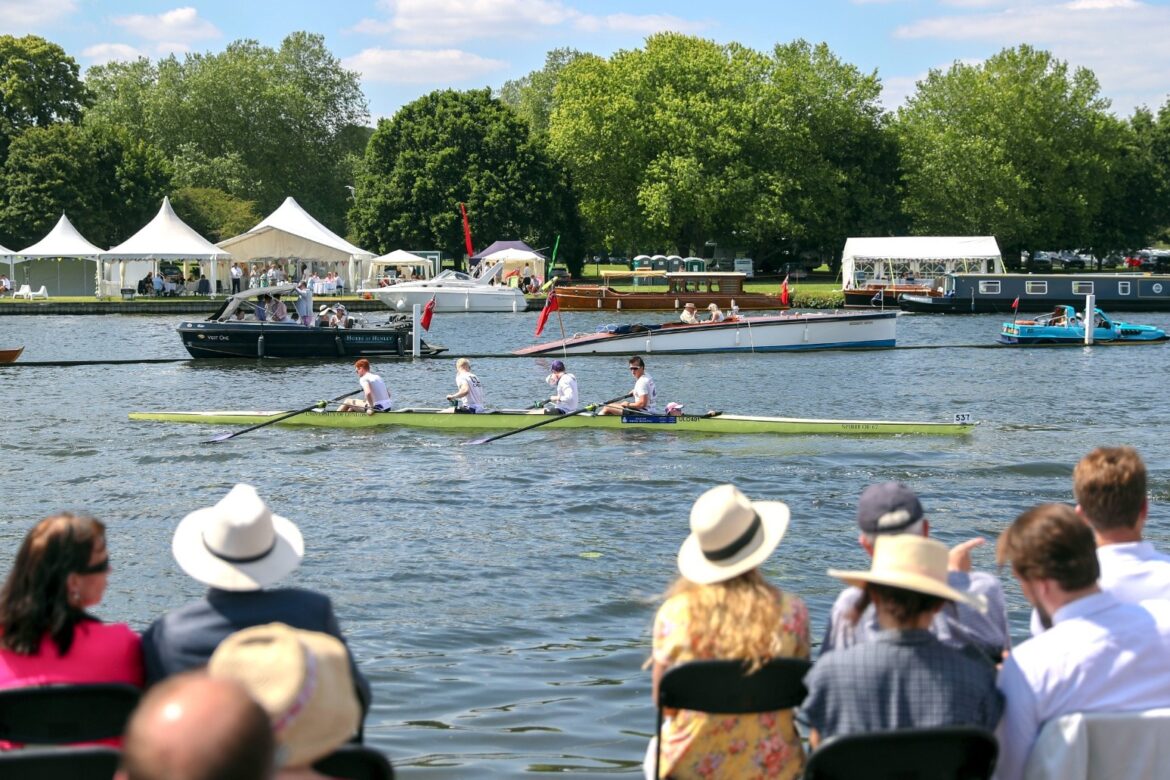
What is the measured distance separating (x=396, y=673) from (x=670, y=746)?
5330mm

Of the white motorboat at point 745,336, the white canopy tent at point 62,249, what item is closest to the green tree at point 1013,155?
the white motorboat at point 745,336

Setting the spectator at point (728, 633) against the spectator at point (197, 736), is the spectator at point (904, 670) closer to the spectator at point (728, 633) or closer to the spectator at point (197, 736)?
the spectator at point (728, 633)

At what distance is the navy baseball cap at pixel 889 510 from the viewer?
5098 mm

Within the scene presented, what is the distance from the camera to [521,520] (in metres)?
16.3

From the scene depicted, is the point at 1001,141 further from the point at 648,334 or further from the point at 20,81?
the point at 20,81

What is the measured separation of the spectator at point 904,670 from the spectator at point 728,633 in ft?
1.20

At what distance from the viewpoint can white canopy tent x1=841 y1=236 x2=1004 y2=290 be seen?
234 feet

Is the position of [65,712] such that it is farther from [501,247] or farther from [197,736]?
[501,247]

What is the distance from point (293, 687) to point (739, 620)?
228 cm

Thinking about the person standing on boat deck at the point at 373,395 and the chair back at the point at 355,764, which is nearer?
the chair back at the point at 355,764

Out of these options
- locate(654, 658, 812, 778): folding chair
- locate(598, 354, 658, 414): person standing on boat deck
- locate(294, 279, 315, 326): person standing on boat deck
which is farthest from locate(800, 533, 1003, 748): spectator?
locate(294, 279, 315, 326): person standing on boat deck

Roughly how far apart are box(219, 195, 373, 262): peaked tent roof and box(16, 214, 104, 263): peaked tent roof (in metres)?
6.57

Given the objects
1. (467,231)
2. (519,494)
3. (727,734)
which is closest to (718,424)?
(519,494)

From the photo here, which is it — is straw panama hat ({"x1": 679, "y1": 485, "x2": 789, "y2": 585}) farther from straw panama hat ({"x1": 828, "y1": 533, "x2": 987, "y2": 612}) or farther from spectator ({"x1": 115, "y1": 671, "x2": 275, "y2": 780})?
spectator ({"x1": 115, "y1": 671, "x2": 275, "y2": 780})
